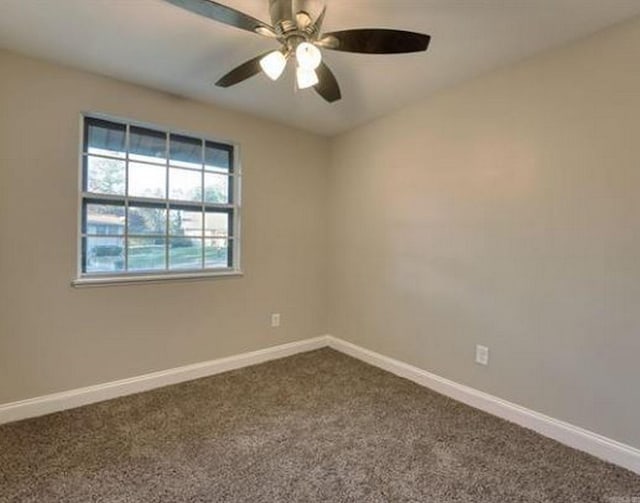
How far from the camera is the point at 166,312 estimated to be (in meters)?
2.75

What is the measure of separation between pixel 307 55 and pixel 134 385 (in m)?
2.45

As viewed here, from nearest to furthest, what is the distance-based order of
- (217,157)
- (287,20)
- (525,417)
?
(287,20) < (525,417) < (217,157)

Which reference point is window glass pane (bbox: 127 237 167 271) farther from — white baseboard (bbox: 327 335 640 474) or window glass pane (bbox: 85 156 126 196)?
white baseboard (bbox: 327 335 640 474)

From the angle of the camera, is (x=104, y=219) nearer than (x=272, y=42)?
No

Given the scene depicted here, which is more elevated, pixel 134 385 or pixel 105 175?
pixel 105 175

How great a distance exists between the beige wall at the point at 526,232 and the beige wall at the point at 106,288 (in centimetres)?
89

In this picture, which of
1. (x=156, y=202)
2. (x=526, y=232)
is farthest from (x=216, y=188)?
(x=526, y=232)

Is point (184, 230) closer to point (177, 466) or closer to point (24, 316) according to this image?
point (24, 316)

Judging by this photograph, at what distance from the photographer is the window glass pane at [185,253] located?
2840 millimetres

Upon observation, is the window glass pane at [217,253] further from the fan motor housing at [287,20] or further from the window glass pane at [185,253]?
the fan motor housing at [287,20]

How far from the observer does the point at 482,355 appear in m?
2.43

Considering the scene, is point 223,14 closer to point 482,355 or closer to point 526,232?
point 526,232

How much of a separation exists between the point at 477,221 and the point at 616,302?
0.88 metres

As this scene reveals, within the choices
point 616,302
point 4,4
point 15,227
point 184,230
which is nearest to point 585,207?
point 616,302
